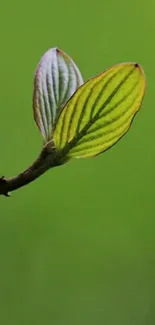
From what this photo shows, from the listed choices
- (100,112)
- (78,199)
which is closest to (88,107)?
(100,112)

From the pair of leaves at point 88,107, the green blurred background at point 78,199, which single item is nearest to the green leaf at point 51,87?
the pair of leaves at point 88,107

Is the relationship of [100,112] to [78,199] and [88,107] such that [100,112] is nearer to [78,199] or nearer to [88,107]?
[88,107]

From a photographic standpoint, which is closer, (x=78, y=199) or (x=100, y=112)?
(x=100, y=112)

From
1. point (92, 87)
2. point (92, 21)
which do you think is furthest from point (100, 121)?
point (92, 21)

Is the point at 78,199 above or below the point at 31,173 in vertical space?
below

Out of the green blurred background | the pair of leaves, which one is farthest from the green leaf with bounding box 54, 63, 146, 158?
the green blurred background

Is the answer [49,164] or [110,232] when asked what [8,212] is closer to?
[110,232]
